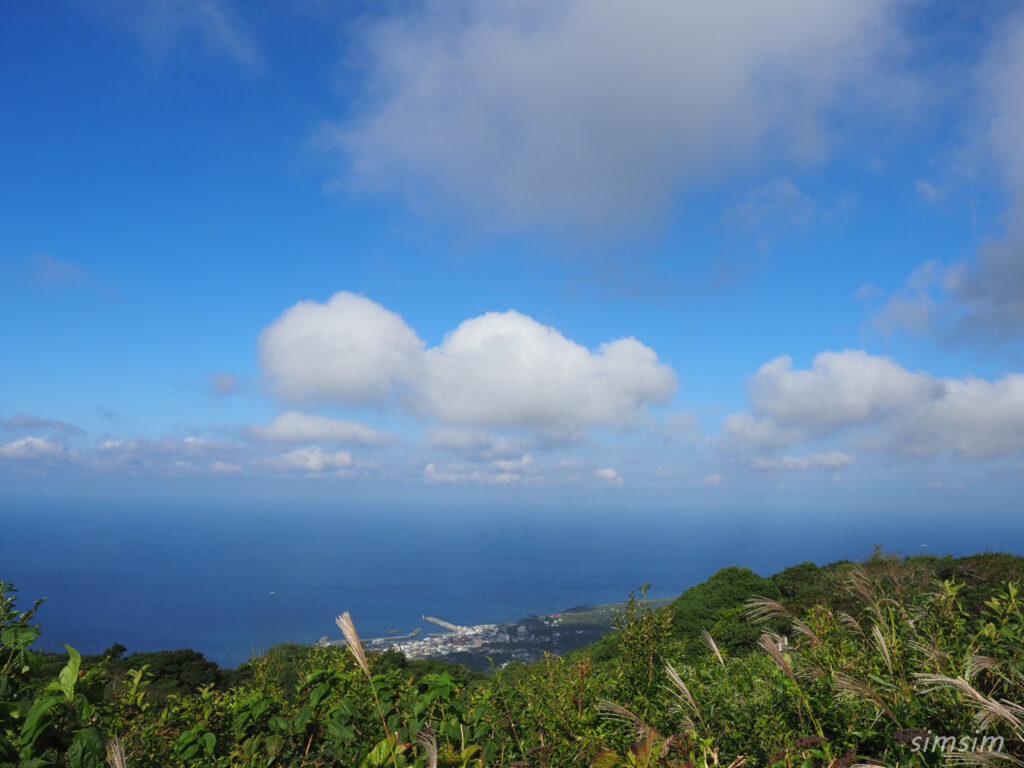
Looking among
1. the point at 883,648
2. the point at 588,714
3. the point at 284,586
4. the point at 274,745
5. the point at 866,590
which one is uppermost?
the point at 866,590

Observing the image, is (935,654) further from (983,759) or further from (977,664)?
(983,759)

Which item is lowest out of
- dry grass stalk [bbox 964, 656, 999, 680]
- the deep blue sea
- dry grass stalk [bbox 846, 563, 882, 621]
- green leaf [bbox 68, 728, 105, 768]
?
the deep blue sea

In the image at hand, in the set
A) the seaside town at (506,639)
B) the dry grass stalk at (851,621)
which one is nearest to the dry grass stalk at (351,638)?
the dry grass stalk at (851,621)

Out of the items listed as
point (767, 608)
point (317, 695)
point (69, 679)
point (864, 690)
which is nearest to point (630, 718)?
point (864, 690)

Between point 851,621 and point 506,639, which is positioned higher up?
point 851,621

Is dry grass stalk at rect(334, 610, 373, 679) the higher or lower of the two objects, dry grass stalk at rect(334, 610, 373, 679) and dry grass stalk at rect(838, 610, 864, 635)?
the higher

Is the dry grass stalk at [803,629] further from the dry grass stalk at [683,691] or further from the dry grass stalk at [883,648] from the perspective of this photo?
the dry grass stalk at [683,691]

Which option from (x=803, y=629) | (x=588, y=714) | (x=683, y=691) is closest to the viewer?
(x=683, y=691)

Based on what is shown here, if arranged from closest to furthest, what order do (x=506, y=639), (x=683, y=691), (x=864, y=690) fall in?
(x=864, y=690)
(x=683, y=691)
(x=506, y=639)

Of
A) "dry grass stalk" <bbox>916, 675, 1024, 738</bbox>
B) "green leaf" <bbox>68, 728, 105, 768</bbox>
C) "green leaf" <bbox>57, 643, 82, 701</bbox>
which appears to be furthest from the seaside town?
"green leaf" <bbox>68, 728, 105, 768</bbox>

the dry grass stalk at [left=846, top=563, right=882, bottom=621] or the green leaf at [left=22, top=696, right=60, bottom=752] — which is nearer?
the green leaf at [left=22, top=696, right=60, bottom=752]

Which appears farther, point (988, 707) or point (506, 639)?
point (506, 639)

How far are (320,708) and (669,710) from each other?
239 centimetres

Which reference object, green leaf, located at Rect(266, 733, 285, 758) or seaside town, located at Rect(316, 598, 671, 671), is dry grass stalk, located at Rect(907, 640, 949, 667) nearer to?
green leaf, located at Rect(266, 733, 285, 758)
